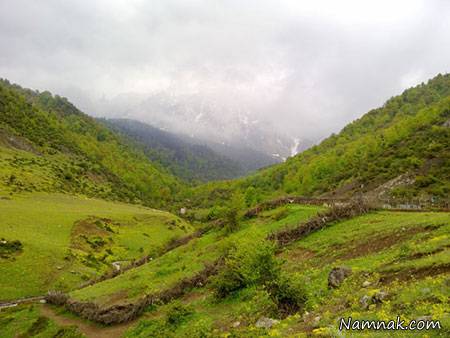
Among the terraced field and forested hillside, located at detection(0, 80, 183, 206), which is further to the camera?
forested hillside, located at detection(0, 80, 183, 206)

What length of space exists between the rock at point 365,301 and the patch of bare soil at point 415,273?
304 cm

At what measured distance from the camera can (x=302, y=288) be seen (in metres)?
19.2

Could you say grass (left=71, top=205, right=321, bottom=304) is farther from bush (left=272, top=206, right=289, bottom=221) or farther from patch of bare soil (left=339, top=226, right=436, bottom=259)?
patch of bare soil (left=339, top=226, right=436, bottom=259)

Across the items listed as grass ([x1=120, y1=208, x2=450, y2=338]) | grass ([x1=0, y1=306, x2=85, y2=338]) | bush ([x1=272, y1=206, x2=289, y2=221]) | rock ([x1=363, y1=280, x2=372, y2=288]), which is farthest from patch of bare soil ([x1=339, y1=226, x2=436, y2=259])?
grass ([x1=0, y1=306, x2=85, y2=338])

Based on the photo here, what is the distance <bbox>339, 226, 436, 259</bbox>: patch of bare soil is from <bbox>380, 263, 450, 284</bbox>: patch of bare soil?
6.58 m

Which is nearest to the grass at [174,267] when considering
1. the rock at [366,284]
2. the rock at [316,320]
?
the rock at [366,284]

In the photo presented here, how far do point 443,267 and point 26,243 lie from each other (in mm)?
55436

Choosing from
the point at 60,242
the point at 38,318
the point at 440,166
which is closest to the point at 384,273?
the point at 38,318

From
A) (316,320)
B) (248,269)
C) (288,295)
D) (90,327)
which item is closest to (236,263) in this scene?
(248,269)

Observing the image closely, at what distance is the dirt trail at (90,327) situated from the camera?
30.8m

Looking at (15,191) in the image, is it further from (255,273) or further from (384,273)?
(384,273)

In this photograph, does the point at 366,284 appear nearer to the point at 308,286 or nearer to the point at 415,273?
the point at 415,273

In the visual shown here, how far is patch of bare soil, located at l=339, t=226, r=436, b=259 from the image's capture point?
971 inches

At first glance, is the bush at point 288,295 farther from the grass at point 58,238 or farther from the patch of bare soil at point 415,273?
the grass at point 58,238
